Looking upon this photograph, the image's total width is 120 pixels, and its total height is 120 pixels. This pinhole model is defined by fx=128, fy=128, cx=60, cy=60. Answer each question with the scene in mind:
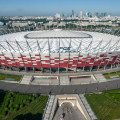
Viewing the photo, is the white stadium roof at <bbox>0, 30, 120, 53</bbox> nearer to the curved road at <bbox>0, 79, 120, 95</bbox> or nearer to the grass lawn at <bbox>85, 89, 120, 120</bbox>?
the curved road at <bbox>0, 79, 120, 95</bbox>

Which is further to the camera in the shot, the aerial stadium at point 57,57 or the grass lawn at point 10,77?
the grass lawn at point 10,77

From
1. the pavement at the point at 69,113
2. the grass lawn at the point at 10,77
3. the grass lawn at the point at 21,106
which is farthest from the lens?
the grass lawn at the point at 10,77

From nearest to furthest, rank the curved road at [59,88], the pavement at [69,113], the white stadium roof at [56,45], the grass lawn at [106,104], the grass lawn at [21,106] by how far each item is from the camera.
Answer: the grass lawn at [21,106], the grass lawn at [106,104], the pavement at [69,113], the curved road at [59,88], the white stadium roof at [56,45]

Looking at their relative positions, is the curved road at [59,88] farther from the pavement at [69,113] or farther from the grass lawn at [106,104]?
the pavement at [69,113]

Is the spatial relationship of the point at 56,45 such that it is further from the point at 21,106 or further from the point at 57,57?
the point at 21,106

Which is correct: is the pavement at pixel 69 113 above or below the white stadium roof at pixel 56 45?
below

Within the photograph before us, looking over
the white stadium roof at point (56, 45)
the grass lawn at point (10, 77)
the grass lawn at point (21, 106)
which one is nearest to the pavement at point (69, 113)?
the grass lawn at point (21, 106)

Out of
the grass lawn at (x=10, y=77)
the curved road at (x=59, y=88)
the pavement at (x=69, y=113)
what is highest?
the grass lawn at (x=10, y=77)

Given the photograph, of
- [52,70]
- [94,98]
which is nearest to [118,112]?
[94,98]
